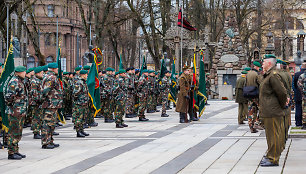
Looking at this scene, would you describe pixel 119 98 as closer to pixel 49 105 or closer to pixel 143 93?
pixel 143 93

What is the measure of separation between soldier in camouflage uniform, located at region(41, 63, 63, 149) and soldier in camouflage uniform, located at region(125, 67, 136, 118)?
7325mm

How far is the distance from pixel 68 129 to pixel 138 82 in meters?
5.04

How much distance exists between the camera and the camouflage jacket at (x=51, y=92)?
1320cm

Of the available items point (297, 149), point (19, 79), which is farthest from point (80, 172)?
point (297, 149)

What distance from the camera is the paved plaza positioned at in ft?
32.8

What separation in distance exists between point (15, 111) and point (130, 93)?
10.6 meters

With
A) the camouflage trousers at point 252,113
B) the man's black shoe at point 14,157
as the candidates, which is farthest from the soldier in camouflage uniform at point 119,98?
the man's black shoe at point 14,157

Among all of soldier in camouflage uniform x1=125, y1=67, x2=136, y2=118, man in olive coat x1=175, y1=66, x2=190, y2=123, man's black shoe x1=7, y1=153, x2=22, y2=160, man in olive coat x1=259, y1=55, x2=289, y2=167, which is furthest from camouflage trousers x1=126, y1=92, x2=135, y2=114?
man in olive coat x1=259, y1=55, x2=289, y2=167

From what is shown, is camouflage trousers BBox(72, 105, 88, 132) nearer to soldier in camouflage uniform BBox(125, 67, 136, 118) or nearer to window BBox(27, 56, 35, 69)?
soldier in camouflage uniform BBox(125, 67, 136, 118)

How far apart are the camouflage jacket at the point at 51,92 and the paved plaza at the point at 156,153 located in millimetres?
1043

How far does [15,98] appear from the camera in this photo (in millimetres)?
11711

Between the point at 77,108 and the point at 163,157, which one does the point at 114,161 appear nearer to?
the point at 163,157

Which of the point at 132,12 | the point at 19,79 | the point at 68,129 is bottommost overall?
the point at 68,129

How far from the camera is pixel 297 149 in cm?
1216
